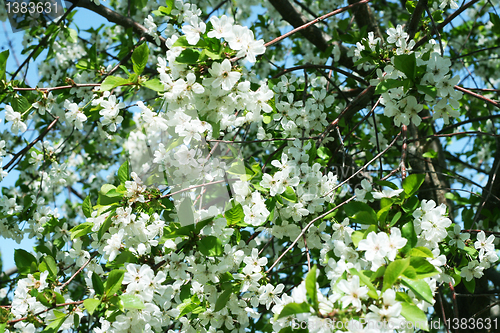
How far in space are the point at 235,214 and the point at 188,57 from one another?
2.18 ft

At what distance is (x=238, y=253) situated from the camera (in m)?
1.69

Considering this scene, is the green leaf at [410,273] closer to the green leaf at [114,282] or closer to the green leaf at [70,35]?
the green leaf at [114,282]

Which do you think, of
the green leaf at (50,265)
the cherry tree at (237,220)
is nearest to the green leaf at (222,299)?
the cherry tree at (237,220)

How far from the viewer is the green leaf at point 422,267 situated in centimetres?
131

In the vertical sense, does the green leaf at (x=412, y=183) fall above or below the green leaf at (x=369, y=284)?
above

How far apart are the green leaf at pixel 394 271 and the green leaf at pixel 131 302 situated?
0.85 metres

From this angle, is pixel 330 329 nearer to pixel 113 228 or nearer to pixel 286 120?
pixel 113 228

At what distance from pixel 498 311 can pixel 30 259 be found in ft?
10.4

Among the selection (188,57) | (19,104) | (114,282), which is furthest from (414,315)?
(19,104)

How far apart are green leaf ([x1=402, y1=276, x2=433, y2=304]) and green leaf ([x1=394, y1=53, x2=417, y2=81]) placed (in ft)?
2.76

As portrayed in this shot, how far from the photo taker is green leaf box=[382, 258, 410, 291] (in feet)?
4.01

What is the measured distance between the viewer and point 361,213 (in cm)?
155

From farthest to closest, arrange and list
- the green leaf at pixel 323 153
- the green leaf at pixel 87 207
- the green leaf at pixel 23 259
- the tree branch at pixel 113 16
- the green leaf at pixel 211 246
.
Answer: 1. the tree branch at pixel 113 16
2. the green leaf at pixel 323 153
3. the green leaf at pixel 23 259
4. the green leaf at pixel 87 207
5. the green leaf at pixel 211 246

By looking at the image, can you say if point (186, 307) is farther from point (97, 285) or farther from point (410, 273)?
point (410, 273)
